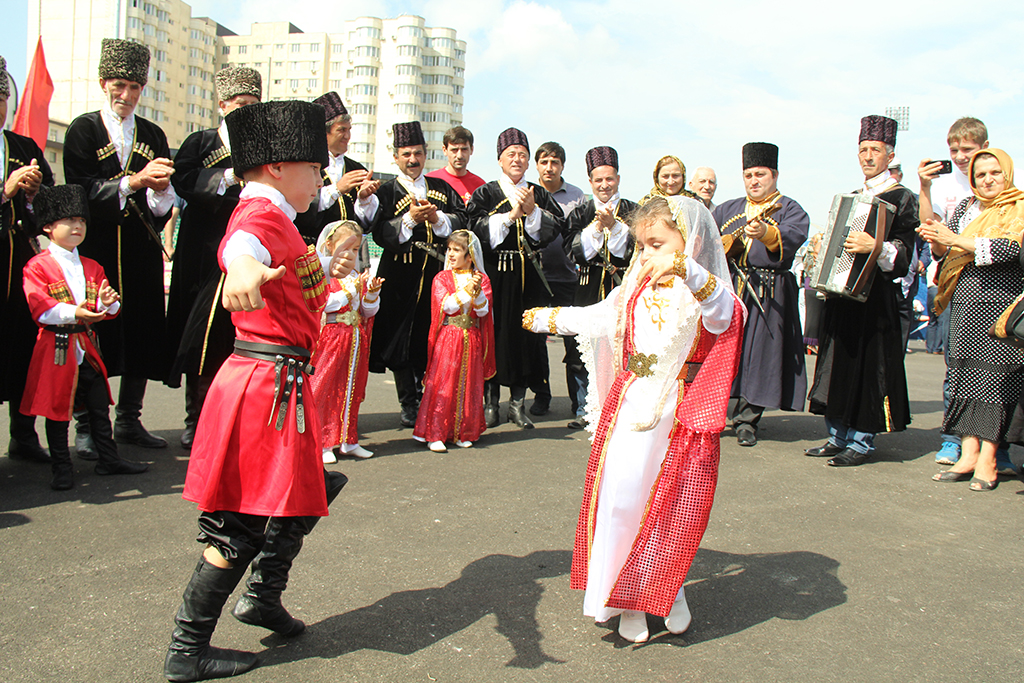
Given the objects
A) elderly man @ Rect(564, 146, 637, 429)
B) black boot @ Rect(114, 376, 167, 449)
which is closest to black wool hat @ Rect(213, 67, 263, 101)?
black boot @ Rect(114, 376, 167, 449)

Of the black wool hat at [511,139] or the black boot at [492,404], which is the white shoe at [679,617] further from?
the black wool hat at [511,139]

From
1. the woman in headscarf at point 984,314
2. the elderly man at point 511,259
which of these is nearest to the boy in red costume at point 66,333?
the elderly man at point 511,259

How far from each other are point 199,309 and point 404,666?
3463 millimetres

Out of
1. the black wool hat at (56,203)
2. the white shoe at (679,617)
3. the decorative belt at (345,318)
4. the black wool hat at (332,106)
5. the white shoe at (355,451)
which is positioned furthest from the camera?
the black wool hat at (332,106)

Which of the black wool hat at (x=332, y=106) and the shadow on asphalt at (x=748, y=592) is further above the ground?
the black wool hat at (x=332, y=106)

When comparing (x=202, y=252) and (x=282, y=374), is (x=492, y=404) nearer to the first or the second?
(x=202, y=252)

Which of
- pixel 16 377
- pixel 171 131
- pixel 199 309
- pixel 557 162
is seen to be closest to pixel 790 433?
pixel 557 162

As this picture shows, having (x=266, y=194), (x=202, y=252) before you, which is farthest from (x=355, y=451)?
(x=266, y=194)

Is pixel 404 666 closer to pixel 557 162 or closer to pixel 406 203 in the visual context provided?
pixel 406 203

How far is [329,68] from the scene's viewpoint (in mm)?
78312

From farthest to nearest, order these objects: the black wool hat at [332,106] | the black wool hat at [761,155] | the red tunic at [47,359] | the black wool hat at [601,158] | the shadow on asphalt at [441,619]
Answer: the black wool hat at [601,158] < the black wool hat at [761,155] < the black wool hat at [332,106] < the red tunic at [47,359] < the shadow on asphalt at [441,619]

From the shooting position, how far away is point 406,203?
6.77 meters

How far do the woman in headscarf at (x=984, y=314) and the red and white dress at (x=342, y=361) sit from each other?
4.07 meters

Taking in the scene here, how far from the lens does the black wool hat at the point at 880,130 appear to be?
612 cm
